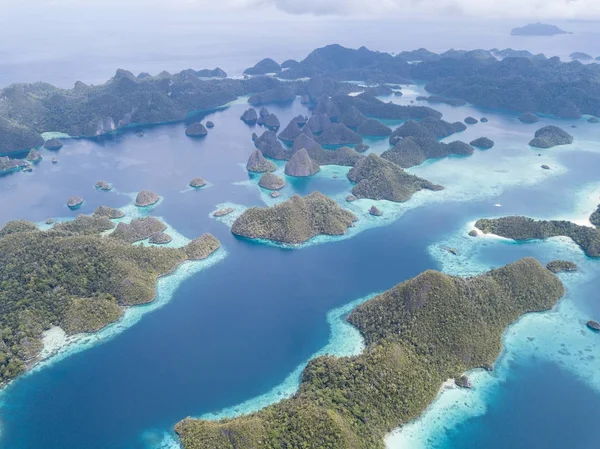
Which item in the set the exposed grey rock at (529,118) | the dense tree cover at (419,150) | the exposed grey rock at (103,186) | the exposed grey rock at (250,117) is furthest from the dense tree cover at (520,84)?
the exposed grey rock at (103,186)

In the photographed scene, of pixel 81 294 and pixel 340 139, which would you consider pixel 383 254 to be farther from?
pixel 340 139

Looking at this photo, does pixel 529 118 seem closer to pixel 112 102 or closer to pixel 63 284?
pixel 112 102

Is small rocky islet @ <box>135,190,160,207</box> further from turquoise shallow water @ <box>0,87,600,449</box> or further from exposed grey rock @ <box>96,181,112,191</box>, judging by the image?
exposed grey rock @ <box>96,181,112,191</box>

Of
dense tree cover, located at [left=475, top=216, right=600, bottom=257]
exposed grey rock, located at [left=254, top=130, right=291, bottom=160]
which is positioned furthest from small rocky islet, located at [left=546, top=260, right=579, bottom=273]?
exposed grey rock, located at [left=254, top=130, right=291, bottom=160]

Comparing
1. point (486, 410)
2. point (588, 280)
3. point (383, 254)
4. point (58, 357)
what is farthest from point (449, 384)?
point (58, 357)

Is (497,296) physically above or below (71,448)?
above

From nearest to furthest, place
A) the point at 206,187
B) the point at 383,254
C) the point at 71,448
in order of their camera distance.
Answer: the point at 71,448, the point at 383,254, the point at 206,187
